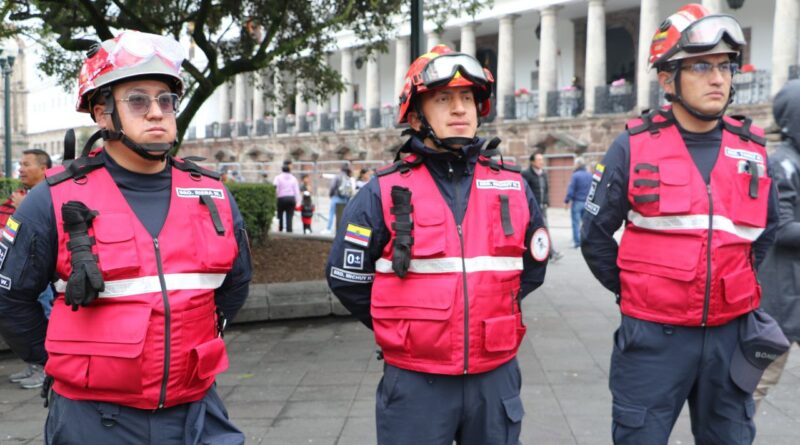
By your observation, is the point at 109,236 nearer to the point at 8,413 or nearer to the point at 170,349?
the point at 170,349

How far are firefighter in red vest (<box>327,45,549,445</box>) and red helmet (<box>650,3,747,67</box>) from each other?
906mm

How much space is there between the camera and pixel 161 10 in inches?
424

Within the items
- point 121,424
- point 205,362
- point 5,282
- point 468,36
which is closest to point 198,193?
point 205,362

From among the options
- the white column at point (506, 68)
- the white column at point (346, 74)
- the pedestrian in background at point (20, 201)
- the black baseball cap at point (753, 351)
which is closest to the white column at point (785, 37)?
the white column at point (506, 68)

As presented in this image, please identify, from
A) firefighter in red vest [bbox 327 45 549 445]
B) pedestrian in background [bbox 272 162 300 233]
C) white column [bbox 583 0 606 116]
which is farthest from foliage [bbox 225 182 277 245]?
white column [bbox 583 0 606 116]

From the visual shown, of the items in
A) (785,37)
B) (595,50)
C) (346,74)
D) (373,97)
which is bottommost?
(373,97)

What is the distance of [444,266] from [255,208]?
8.77 meters

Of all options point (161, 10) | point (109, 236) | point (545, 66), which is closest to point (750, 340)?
point (109, 236)

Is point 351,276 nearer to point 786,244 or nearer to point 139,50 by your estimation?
point 139,50

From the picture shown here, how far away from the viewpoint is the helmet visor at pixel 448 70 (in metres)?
3.11

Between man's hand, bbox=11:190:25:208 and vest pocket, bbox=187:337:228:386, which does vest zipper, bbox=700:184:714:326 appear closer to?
vest pocket, bbox=187:337:228:386

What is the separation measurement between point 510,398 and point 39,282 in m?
1.73

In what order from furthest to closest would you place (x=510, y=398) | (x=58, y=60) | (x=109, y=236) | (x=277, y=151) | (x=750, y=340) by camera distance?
(x=277, y=151) → (x=58, y=60) → (x=750, y=340) → (x=510, y=398) → (x=109, y=236)

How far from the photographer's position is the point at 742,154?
354 centimetres
